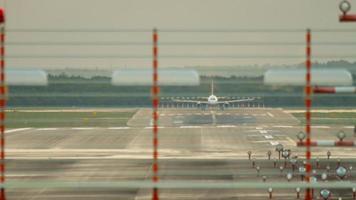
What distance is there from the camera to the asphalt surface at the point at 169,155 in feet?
53.3

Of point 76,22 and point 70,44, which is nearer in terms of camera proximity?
point 70,44

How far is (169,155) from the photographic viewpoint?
23328 millimetres

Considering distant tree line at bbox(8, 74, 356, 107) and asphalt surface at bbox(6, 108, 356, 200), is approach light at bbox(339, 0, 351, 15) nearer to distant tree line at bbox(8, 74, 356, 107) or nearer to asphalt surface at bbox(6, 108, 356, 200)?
distant tree line at bbox(8, 74, 356, 107)

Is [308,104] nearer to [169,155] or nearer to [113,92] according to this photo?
[113,92]

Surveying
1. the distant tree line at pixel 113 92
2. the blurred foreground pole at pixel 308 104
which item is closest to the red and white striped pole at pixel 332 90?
the blurred foreground pole at pixel 308 104

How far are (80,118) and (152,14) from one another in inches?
207

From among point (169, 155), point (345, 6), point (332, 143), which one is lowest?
point (169, 155)

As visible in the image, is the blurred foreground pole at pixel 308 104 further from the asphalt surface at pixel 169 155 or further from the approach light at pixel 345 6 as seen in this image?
the asphalt surface at pixel 169 155

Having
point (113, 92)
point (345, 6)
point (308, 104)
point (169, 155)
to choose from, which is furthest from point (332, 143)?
point (169, 155)

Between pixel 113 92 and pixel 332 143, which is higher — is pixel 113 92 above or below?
above

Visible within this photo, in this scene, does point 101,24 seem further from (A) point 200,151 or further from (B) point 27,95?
(A) point 200,151

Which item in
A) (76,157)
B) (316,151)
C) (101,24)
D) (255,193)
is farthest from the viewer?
(76,157)

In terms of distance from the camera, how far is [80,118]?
13.0 m

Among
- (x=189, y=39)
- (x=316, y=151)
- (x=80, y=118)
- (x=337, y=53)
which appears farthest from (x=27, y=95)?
(x=316, y=151)
